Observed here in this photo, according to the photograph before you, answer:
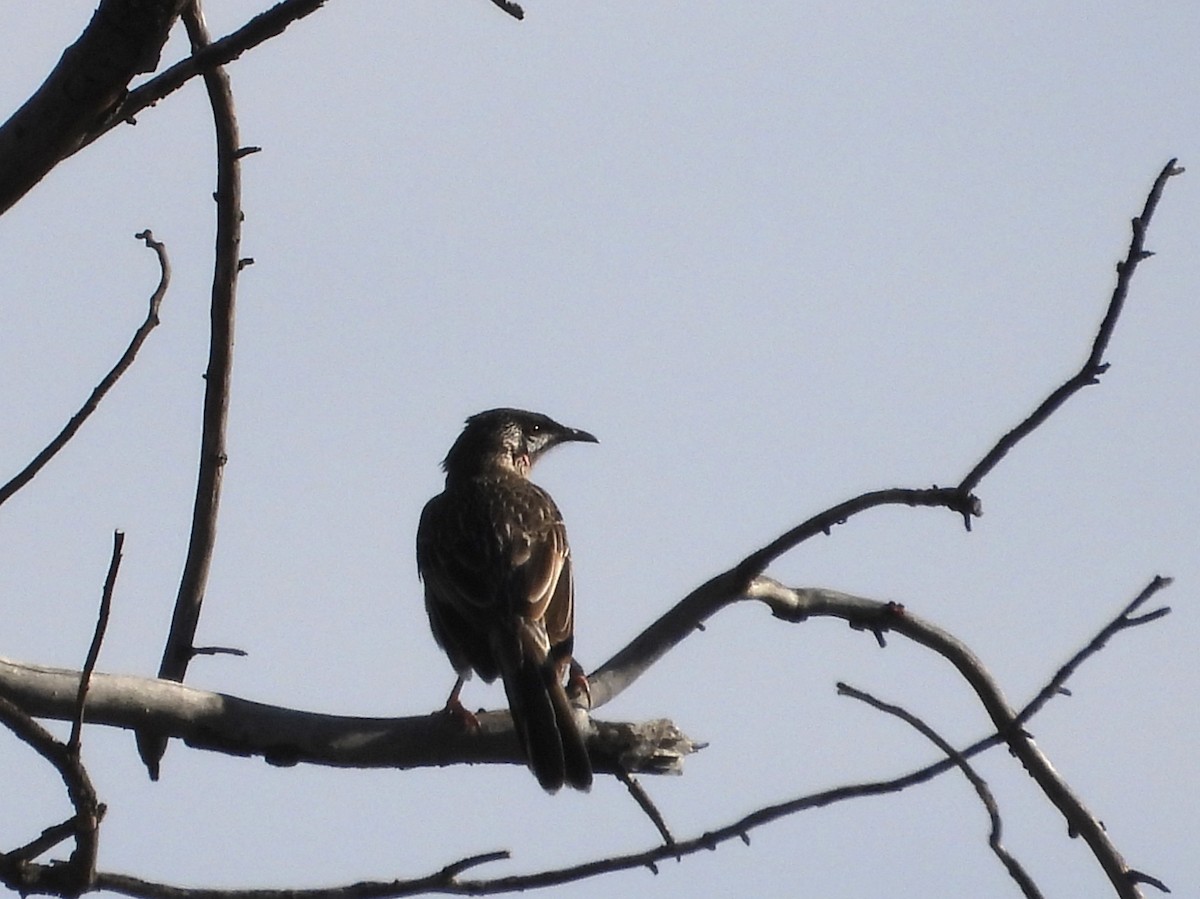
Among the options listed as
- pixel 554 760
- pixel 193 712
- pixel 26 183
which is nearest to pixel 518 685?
pixel 554 760

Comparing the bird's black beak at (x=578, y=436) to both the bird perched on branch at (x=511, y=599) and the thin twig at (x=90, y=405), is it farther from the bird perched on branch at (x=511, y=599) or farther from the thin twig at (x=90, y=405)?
the thin twig at (x=90, y=405)

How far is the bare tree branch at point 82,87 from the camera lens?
417 centimetres

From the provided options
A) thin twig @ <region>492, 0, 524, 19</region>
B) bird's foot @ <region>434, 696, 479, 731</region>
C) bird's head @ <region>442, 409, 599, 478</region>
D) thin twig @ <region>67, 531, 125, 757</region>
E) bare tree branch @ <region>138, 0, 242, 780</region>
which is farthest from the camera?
bird's head @ <region>442, 409, 599, 478</region>

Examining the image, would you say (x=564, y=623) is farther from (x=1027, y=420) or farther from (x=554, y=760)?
(x=1027, y=420)

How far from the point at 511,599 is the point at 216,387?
1850mm

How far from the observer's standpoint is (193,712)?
5.13 meters

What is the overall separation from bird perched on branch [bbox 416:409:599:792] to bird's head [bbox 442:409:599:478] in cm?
6

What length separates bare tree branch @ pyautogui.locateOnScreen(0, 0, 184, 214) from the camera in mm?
4168

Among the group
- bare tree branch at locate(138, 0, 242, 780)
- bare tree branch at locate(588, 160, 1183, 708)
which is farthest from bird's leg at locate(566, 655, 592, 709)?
bare tree branch at locate(138, 0, 242, 780)

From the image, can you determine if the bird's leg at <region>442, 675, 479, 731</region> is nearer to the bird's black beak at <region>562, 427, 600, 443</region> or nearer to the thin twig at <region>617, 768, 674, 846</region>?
the thin twig at <region>617, 768, 674, 846</region>

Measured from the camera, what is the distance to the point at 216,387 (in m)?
6.51

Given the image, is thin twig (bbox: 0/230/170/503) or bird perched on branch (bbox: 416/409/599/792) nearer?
thin twig (bbox: 0/230/170/503)

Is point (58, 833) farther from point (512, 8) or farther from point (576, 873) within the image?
point (512, 8)

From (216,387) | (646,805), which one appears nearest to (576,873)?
(646,805)
